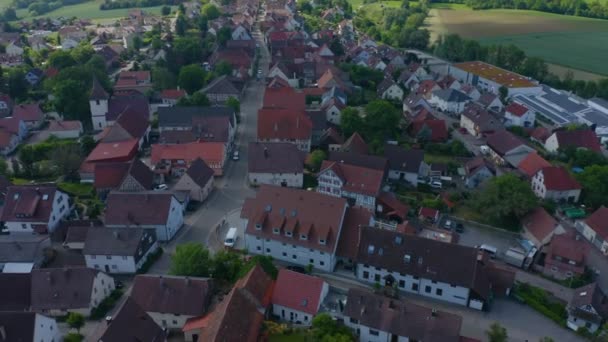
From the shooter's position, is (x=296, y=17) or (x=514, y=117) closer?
(x=514, y=117)

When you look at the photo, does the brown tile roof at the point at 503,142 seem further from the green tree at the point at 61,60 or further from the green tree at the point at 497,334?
the green tree at the point at 61,60

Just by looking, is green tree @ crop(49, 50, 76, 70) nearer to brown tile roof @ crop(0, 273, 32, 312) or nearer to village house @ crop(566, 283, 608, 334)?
brown tile roof @ crop(0, 273, 32, 312)

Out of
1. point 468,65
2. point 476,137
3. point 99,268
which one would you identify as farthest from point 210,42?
point 99,268

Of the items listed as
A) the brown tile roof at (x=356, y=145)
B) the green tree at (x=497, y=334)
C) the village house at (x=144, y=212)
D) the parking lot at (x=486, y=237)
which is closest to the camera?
the green tree at (x=497, y=334)

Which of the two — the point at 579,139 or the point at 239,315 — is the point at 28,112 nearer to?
the point at 239,315

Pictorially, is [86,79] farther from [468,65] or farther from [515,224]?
[468,65]

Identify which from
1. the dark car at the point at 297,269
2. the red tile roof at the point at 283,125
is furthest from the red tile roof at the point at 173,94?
the dark car at the point at 297,269

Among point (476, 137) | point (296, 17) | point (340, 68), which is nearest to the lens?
point (476, 137)
